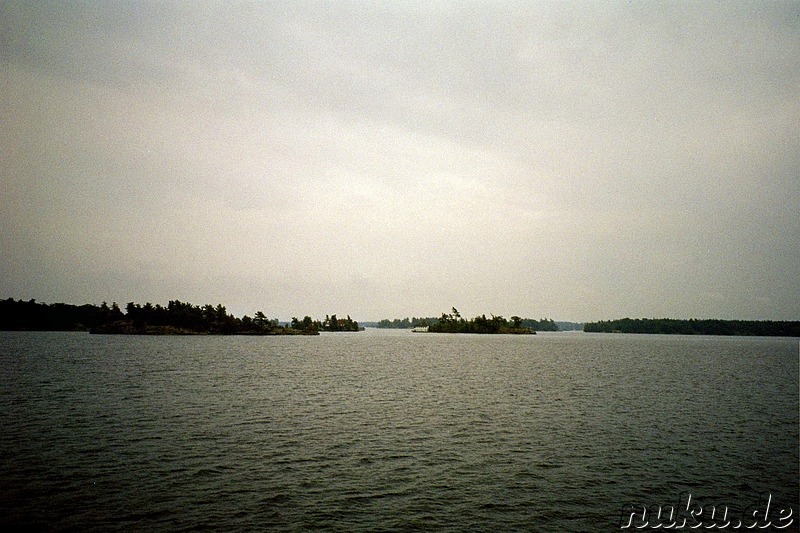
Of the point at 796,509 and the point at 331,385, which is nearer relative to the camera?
the point at 796,509

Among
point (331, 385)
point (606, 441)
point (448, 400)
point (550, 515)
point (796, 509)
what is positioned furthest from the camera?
point (331, 385)

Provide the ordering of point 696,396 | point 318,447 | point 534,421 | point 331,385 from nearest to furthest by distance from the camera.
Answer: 1. point 318,447
2. point 534,421
3. point 696,396
4. point 331,385

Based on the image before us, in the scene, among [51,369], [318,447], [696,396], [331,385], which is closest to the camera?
[318,447]

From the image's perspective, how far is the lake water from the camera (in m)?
24.2

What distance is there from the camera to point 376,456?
1371 inches

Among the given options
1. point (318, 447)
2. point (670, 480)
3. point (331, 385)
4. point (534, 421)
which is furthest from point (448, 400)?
point (670, 480)

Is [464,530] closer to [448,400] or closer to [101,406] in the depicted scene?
[448,400]

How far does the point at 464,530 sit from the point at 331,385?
54914 mm

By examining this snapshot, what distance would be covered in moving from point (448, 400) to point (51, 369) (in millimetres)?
78623

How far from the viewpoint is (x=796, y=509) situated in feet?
86.5

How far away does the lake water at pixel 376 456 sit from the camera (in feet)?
79.4

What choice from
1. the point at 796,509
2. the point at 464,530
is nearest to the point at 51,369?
the point at 464,530

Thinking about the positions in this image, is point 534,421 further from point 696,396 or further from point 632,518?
point 696,396

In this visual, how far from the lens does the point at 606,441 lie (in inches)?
1604
